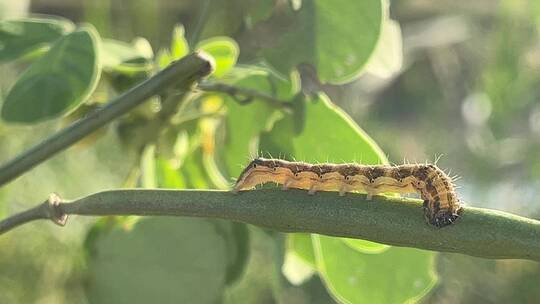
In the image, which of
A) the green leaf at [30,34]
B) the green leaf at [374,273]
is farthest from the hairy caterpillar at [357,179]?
the green leaf at [30,34]

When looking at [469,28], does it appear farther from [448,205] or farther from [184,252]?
[448,205]

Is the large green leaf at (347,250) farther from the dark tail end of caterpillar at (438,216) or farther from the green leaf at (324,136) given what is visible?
the dark tail end of caterpillar at (438,216)

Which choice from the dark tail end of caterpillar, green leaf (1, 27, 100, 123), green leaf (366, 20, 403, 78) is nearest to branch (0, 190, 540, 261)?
the dark tail end of caterpillar

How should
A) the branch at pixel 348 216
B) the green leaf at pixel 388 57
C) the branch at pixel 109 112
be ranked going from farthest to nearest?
the green leaf at pixel 388 57
the branch at pixel 109 112
the branch at pixel 348 216

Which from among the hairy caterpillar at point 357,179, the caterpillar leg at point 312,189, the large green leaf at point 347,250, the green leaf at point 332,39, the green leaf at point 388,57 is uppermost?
the green leaf at point 388,57

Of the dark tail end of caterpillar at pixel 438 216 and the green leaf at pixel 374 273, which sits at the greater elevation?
the green leaf at pixel 374 273

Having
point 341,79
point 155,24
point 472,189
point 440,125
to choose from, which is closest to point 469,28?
point 440,125

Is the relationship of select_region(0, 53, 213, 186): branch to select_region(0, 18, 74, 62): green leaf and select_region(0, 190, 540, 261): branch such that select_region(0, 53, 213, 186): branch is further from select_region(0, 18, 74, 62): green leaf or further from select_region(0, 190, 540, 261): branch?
select_region(0, 18, 74, 62): green leaf

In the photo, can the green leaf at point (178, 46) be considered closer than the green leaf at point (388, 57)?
Yes
